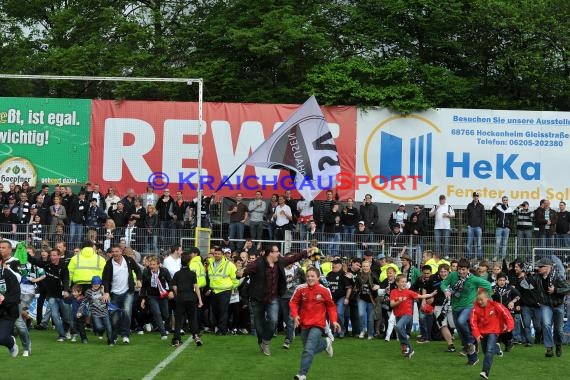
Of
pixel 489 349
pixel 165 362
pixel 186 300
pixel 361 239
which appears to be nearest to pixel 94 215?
pixel 361 239

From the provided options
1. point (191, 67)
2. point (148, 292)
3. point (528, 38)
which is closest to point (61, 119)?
point (191, 67)

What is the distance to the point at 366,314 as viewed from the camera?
876 inches

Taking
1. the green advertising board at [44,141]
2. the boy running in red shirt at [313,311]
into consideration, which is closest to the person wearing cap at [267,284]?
the boy running in red shirt at [313,311]

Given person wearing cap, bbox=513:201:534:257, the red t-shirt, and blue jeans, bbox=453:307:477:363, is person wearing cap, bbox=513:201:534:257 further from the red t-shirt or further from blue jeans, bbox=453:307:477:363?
blue jeans, bbox=453:307:477:363

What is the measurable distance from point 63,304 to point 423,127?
563 inches

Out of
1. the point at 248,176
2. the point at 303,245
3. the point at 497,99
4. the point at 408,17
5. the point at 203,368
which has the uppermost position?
the point at 408,17

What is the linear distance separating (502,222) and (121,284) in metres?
12.1

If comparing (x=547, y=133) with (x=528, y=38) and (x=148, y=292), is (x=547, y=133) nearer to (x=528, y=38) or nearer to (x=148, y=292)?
(x=528, y=38)

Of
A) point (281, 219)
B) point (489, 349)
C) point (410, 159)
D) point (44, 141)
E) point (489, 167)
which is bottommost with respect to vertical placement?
point (489, 349)

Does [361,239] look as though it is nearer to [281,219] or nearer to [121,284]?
[281,219]

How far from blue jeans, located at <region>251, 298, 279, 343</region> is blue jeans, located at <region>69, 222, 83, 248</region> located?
8.91 meters

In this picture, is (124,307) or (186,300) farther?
(124,307)

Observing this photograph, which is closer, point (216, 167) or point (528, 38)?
point (216, 167)

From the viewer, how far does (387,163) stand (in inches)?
1187
